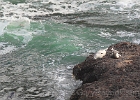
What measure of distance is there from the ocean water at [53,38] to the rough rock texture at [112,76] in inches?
21.7

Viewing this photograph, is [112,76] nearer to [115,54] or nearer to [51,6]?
[115,54]

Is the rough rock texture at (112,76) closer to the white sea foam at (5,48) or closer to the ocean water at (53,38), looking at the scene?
the ocean water at (53,38)

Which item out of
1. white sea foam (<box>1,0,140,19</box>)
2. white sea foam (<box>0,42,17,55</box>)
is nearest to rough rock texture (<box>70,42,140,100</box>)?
white sea foam (<box>0,42,17,55</box>)

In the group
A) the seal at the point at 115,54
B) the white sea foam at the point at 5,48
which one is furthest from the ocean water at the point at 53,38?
the seal at the point at 115,54

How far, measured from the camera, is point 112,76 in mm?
5496

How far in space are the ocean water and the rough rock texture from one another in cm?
55

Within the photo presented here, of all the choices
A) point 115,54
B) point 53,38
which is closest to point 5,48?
point 53,38

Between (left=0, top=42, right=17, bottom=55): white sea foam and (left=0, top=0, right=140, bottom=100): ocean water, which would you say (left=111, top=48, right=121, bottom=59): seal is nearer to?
(left=0, top=0, right=140, bottom=100): ocean water

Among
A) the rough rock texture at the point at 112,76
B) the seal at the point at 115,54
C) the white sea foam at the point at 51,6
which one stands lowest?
the rough rock texture at the point at 112,76

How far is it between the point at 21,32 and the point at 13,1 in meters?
6.22

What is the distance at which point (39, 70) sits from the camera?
7.51m

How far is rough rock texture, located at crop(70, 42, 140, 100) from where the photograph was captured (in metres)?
4.81

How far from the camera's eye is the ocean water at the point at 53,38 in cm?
670

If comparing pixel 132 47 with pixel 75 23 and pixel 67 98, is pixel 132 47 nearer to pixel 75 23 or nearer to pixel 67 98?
pixel 67 98
